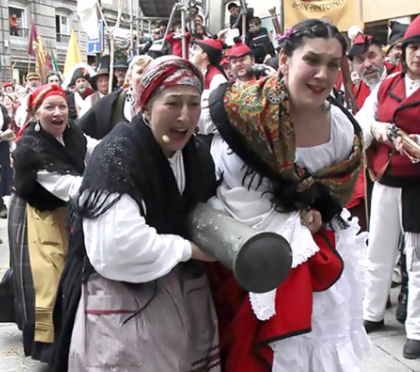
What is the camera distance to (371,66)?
4891 mm

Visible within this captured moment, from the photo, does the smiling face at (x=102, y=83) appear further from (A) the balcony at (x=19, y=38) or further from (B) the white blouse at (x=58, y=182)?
(A) the balcony at (x=19, y=38)

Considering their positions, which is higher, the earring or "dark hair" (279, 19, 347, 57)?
"dark hair" (279, 19, 347, 57)

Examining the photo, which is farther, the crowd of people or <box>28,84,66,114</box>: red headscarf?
<box>28,84,66,114</box>: red headscarf

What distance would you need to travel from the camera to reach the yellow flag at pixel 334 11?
7152 mm

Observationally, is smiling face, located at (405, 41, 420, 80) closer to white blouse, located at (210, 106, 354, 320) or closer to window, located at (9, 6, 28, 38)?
white blouse, located at (210, 106, 354, 320)

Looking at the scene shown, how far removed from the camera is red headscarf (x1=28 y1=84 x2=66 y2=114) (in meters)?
3.39

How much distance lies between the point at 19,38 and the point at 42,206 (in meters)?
30.0

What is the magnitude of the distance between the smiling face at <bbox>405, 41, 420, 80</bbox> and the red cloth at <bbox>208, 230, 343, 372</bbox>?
5.11 ft

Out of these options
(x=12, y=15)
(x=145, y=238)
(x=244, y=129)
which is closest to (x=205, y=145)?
(x=244, y=129)

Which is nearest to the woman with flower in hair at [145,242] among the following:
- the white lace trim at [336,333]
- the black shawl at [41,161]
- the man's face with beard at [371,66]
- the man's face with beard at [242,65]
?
the white lace trim at [336,333]

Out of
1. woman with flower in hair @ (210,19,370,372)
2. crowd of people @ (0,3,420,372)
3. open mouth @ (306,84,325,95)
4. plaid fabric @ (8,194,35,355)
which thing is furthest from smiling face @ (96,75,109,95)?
open mouth @ (306,84,325,95)

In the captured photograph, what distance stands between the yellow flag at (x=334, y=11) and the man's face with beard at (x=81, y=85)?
2703mm

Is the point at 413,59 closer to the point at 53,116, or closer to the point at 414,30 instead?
the point at 414,30

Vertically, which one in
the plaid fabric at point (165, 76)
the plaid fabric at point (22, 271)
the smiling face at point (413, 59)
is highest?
the smiling face at point (413, 59)
